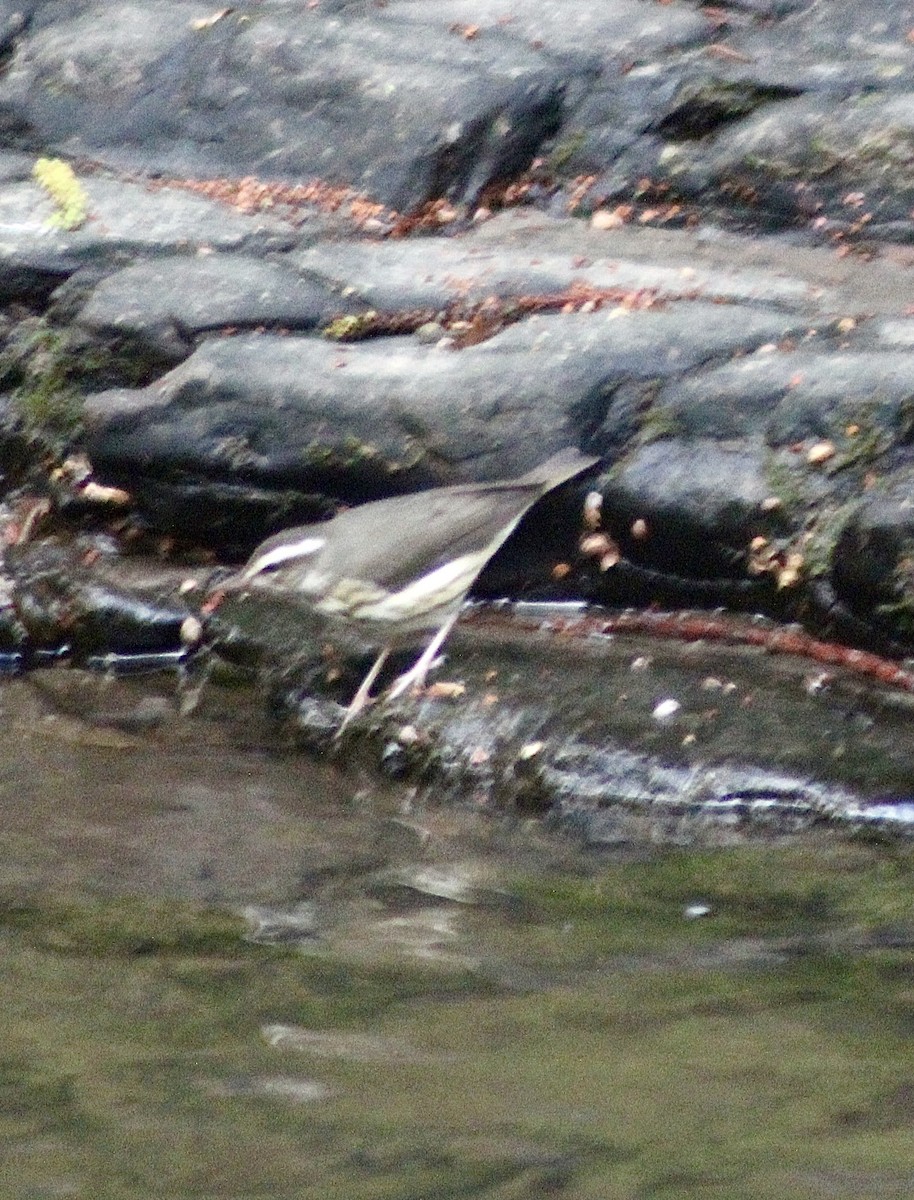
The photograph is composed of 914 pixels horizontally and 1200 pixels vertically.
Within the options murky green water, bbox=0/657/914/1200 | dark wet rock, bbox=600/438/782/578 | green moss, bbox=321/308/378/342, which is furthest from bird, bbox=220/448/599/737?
green moss, bbox=321/308/378/342

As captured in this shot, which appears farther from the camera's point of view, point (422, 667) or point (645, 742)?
point (422, 667)

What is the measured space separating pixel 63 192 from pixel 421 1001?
5.25m

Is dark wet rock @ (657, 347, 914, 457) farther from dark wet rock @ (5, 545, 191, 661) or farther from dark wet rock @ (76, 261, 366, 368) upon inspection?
dark wet rock @ (5, 545, 191, 661)

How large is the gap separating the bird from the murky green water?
0.74 metres

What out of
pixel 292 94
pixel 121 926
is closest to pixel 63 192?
pixel 292 94

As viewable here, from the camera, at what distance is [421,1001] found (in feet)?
12.7

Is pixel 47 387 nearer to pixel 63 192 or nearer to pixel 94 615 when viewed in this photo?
pixel 63 192

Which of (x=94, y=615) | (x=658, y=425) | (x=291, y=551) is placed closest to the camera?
(x=291, y=551)

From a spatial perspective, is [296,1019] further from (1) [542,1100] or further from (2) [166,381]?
(2) [166,381]

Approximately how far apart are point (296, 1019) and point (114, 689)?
3024 millimetres

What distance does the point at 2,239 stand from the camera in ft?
26.0

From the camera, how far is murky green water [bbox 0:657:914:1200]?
317 cm

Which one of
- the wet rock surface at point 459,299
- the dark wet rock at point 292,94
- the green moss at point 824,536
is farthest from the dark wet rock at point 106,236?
the green moss at point 824,536

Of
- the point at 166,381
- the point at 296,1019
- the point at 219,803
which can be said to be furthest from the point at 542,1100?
the point at 166,381
